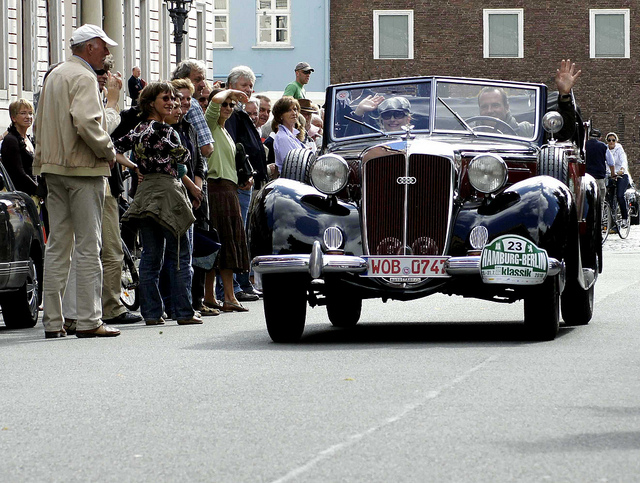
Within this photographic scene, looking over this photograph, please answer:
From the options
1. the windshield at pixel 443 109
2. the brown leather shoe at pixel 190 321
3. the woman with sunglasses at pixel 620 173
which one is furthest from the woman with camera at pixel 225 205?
the woman with sunglasses at pixel 620 173

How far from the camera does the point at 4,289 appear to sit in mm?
12000

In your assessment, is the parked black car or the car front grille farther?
the parked black car

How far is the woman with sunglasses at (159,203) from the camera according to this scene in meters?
11.8

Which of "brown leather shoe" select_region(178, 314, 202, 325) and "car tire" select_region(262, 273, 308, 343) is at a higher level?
"car tire" select_region(262, 273, 308, 343)

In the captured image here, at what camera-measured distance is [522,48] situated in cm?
5628

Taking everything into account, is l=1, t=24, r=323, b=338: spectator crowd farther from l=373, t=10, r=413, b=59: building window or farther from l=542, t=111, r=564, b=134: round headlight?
l=373, t=10, r=413, b=59: building window

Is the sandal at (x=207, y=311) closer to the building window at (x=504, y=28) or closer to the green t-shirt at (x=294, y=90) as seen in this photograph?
the green t-shirt at (x=294, y=90)

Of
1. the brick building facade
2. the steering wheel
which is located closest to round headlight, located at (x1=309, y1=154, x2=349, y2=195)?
the steering wheel

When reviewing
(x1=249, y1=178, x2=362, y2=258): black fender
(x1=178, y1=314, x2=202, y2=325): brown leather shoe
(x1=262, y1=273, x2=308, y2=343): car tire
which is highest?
(x1=249, y1=178, x2=362, y2=258): black fender

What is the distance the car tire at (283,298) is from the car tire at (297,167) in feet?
4.70

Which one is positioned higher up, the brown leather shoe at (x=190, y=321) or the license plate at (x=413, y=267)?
the license plate at (x=413, y=267)

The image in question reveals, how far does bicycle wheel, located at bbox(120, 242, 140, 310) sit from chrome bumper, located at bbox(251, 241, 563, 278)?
3527 mm

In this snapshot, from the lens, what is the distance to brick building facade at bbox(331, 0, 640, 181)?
184ft

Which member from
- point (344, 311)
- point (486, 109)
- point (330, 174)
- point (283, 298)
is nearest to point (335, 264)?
point (283, 298)
